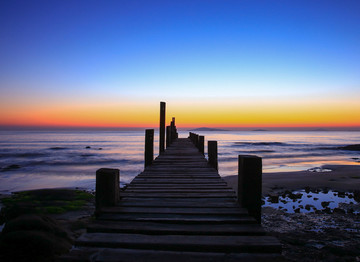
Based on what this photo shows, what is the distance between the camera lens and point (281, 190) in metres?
13.7

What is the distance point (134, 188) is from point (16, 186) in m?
14.9

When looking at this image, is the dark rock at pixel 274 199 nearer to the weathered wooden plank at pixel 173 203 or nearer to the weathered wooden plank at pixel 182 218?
the weathered wooden plank at pixel 173 203

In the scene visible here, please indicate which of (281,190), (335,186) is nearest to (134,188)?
(281,190)

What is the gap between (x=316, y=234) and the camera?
24.2 feet

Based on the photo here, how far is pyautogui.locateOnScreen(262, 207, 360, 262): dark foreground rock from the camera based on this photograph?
610cm

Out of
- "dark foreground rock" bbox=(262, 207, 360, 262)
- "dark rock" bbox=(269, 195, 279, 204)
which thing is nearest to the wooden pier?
"dark foreground rock" bbox=(262, 207, 360, 262)

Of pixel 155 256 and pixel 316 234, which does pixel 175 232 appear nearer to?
pixel 155 256

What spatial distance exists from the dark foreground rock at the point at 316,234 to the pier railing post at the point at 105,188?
466cm

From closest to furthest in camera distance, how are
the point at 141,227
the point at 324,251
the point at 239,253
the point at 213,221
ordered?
the point at 239,253 < the point at 141,227 < the point at 213,221 < the point at 324,251

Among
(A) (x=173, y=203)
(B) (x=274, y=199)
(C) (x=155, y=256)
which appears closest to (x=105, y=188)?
(A) (x=173, y=203)

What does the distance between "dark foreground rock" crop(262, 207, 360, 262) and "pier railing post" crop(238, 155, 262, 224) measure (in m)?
3.41

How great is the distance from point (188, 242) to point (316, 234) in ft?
21.6

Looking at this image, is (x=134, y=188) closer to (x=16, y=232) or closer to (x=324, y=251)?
(x=16, y=232)

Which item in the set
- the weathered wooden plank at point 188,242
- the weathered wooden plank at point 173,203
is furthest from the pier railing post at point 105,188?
the weathered wooden plank at point 188,242
